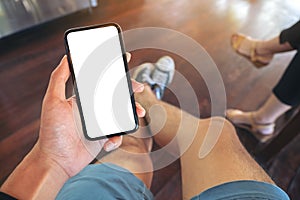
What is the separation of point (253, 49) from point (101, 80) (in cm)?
88

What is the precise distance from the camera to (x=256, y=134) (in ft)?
3.01

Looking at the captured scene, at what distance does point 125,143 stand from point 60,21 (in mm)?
879

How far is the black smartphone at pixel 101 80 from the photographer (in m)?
0.45

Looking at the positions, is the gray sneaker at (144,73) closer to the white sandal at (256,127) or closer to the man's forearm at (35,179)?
the white sandal at (256,127)

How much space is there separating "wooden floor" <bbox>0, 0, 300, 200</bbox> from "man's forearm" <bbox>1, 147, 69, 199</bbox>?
0.39 m

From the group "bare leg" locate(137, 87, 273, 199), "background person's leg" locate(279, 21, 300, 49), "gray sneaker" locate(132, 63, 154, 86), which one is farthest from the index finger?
"background person's leg" locate(279, 21, 300, 49)

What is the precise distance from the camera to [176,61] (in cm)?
112

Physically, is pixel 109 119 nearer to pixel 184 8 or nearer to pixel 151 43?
pixel 151 43

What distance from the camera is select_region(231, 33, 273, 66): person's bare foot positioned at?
111 centimetres

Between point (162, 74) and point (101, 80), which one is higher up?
point (101, 80)

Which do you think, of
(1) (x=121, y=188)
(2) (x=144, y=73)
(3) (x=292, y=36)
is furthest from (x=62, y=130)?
(3) (x=292, y=36)

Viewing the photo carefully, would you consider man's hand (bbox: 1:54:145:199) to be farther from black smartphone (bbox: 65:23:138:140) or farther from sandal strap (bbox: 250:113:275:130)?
sandal strap (bbox: 250:113:275:130)

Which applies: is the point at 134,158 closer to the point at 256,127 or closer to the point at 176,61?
the point at 256,127

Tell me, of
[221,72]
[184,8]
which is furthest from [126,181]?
[184,8]
